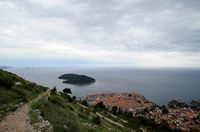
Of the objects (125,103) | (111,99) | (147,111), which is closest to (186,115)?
(147,111)

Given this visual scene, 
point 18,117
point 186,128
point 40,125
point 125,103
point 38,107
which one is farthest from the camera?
point 125,103

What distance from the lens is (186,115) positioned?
11544 cm

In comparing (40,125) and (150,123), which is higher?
(40,125)

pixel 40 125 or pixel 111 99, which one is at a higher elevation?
pixel 40 125

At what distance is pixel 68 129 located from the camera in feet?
54.3

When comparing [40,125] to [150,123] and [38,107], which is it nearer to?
[38,107]

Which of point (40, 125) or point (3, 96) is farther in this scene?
point (3, 96)

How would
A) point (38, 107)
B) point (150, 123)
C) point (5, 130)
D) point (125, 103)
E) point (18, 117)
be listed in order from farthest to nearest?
point (125, 103) < point (150, 123) < point (38, 107) < point (18, 117) < point (5, 130)

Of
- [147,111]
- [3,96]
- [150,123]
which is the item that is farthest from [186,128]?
[3,96]

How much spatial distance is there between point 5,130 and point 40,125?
218 cm

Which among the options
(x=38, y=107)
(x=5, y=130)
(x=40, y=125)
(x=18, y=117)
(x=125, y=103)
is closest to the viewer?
(x=5, y=130)

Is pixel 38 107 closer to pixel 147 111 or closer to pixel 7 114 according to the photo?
pixel 7 114

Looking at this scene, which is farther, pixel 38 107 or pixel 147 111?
pixel 147 111

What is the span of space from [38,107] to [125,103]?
396 feet
